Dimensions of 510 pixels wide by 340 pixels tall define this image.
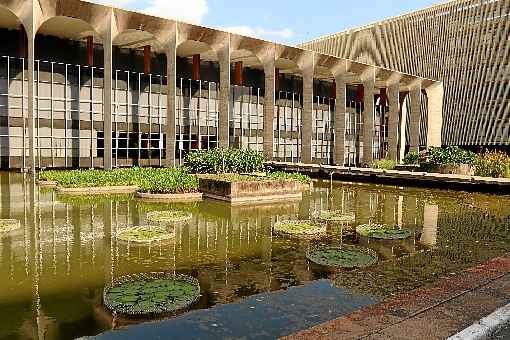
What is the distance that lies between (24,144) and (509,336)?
3889 centimetres

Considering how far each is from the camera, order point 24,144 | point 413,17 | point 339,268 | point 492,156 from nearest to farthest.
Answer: point 339,268 → point 492,156 → point 24,144 → point 413,17

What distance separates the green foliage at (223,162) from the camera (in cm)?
2662

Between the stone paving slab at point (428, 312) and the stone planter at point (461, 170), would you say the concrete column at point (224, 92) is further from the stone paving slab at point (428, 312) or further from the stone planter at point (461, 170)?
the stone paving slab at point (428, 312)

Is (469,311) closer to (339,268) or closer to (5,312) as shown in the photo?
(339,268)

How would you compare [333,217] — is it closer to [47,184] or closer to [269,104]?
[47,184]

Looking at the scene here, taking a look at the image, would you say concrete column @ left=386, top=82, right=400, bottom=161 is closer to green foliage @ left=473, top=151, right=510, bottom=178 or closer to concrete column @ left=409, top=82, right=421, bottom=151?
concrete column @ left=409, top=82, right=421, bottom=151

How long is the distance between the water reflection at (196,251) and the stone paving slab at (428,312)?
5.38ft

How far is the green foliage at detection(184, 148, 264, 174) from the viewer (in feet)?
87.4

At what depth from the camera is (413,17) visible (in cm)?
6369

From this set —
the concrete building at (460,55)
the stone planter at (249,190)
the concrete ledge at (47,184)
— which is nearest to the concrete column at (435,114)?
the concrete building at (460,55)

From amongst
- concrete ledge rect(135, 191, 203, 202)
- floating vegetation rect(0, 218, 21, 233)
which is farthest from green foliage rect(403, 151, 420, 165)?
floating vegetation rect(0, 218, 21, 233)

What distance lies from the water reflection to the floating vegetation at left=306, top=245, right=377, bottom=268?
0.33 m

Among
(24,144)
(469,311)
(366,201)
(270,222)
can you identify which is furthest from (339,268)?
(24,144)

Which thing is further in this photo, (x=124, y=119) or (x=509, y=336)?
(x=124, y=119)
